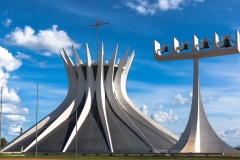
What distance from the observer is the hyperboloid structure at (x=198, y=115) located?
44406 millimetres

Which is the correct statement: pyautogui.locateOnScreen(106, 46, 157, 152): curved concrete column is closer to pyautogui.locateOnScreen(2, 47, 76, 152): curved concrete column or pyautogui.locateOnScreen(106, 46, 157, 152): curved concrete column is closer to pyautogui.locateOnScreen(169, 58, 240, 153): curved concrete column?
pyautogui.locateOnScreen(2, 47, 76, 152): curved concrete column

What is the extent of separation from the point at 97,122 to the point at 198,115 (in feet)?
57.4

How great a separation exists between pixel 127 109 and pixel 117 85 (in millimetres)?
3885

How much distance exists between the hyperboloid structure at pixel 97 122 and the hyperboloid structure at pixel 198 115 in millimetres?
8719

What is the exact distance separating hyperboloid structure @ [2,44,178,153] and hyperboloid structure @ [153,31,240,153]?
343 inches

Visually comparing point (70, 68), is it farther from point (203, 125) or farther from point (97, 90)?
point (203, 125)

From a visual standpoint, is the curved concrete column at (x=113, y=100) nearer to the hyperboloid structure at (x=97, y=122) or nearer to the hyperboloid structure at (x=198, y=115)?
the hyperboloid structure at (x=97, y=122)

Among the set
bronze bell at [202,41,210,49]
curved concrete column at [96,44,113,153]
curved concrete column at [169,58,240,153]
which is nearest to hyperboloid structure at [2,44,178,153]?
curved concrete column at [96,44,113,153]

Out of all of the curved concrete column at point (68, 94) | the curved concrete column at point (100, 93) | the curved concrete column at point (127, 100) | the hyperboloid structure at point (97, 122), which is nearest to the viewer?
the hyperboloid structure at point (97, 122)

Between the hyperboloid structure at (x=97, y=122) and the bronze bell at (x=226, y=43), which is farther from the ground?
the bronze bell at (x=226, y=43)

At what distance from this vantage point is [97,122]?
59438 mm

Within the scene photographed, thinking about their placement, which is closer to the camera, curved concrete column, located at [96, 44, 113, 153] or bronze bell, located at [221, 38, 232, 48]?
bronze bell, located at [221, 38, 232, 48]

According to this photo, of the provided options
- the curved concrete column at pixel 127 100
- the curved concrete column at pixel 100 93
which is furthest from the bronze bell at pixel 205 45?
the curved concrete column at pixel 100 93

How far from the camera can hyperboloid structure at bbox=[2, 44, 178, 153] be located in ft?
179
